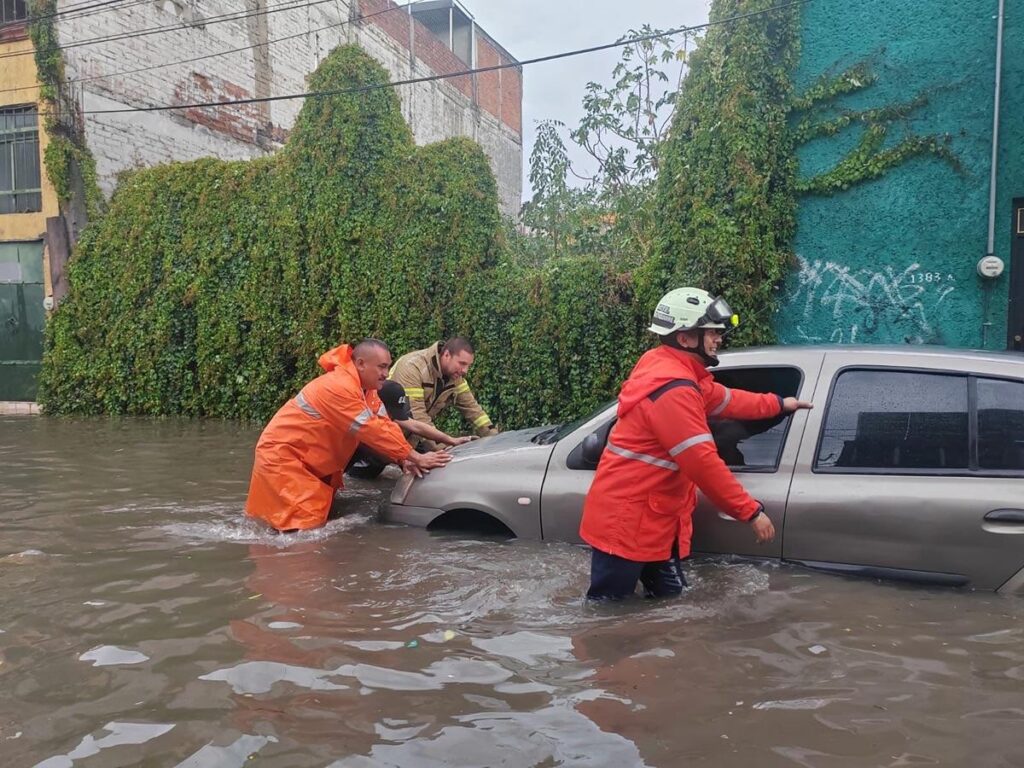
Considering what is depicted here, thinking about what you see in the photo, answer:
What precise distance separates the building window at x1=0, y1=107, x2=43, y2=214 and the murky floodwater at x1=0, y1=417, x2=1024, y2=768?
11.7 meters

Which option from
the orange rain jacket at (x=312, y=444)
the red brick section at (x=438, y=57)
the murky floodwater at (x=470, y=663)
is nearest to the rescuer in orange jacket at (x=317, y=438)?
the orange rain jacket at (x=312, y=444)

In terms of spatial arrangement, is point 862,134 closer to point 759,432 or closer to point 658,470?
point 759,432

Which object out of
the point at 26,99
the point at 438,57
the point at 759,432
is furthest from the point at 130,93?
the point at 759,432

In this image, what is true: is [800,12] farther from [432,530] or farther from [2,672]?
[2,672]

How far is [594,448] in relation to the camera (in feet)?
13.6

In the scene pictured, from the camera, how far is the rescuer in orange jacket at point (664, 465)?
11.1ft

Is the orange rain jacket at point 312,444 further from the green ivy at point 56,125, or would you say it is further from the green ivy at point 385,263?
the green ivy at point 56,125

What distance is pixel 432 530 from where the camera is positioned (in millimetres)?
4766

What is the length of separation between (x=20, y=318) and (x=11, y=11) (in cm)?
577

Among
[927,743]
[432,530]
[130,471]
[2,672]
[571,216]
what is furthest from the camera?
[571,216]

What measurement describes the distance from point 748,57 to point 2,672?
8.22 m

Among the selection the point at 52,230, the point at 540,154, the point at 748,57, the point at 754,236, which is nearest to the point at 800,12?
the point at 748,57

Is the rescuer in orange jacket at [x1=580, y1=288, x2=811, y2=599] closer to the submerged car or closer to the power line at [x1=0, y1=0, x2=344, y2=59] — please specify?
the submerged car

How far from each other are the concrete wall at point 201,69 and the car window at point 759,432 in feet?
24.6
